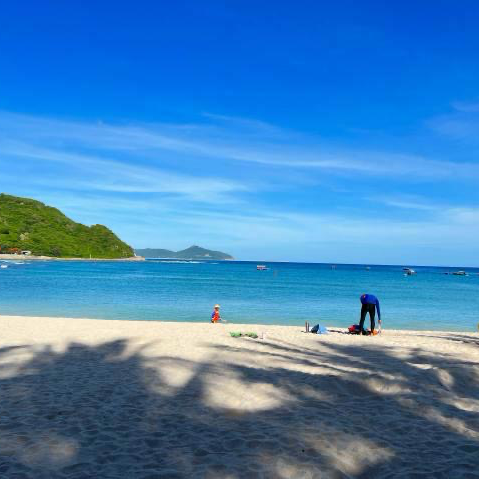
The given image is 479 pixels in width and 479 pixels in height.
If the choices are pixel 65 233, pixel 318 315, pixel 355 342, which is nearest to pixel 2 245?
pixel 65 233

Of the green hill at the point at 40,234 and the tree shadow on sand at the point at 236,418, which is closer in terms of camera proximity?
the tree shadow on sand at the point at 236,418

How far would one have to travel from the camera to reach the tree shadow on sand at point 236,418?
16.6 ft

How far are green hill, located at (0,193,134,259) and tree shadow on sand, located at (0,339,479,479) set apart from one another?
165433 millimetres

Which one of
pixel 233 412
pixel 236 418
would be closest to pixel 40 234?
pixel 233 412

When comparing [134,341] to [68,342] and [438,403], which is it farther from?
[438,403]

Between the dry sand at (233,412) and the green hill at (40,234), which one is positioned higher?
the green hill at (40,234)

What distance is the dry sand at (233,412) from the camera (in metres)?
5.11

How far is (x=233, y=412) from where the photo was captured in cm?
716

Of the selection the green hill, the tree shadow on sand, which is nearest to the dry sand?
the tree shadow on sand

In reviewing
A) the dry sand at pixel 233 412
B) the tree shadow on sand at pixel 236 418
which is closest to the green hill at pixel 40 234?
the dry sand at pixel 233 412

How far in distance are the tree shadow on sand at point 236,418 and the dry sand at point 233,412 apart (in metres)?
0.02

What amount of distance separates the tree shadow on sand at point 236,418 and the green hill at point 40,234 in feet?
543

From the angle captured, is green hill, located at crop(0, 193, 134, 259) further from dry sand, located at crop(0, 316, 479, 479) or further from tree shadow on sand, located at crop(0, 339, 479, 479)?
tree shadow on sand, located at crop(0, 339, 479, 479)

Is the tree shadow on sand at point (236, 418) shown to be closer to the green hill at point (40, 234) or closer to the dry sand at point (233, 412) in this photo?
the dry sand at point (233, 412)
